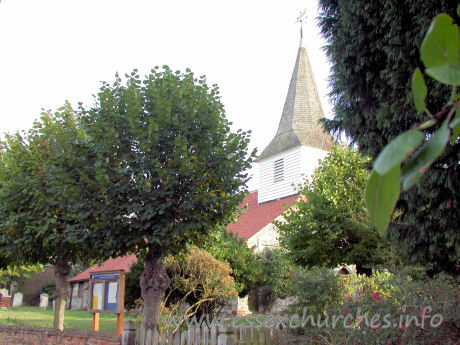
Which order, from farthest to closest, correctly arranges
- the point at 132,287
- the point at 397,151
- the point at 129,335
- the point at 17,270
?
the point at 17,270
the point at 132,287
the point at 129,335
the point at 397,151

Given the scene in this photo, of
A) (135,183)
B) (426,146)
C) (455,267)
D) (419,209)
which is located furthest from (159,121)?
(426,146)

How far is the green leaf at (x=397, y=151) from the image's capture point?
0.49 meters

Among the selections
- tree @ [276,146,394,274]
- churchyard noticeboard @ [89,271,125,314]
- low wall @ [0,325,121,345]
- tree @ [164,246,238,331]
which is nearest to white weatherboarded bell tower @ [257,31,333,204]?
tree @ [276,146,394,274]

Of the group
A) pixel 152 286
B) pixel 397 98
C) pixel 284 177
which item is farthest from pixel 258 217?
pixel 397 98

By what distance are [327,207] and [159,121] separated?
11.8 metres

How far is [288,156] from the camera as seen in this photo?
3041 centimetres

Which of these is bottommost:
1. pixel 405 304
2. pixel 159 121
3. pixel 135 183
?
pixel 405 304

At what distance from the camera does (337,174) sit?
63.9 feet

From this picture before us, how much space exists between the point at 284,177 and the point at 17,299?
93.3ft

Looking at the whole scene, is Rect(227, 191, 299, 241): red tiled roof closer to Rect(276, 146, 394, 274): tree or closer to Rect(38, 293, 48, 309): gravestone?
Rect(276, 146, 394, 274): tree

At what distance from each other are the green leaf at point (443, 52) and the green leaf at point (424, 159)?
0.24 ft

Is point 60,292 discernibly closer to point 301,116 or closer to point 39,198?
point 39,198

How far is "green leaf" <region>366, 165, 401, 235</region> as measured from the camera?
0.52 meters

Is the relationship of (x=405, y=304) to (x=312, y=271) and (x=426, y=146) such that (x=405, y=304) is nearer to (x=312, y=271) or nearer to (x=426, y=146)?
(x=312, y=271)
